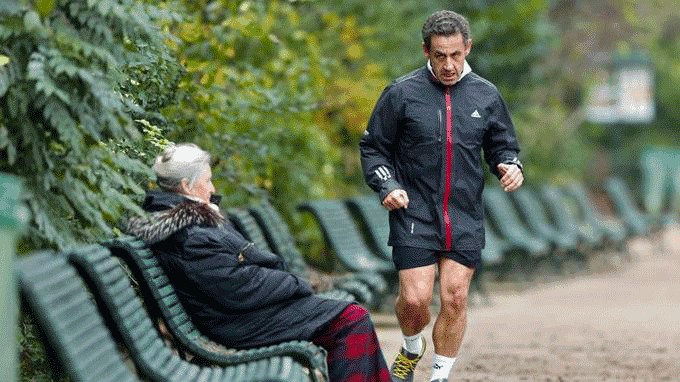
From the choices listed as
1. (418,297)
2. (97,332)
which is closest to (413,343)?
(418,297)

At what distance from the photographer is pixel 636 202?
3672 centimetres

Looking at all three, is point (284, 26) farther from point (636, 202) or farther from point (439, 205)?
point (636, 202)

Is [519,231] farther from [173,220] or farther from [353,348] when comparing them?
[173,220]

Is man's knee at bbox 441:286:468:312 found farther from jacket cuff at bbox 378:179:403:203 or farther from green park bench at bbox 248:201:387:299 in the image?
green park bench at bbox 248:201:387:299

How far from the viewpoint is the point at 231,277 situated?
720 cm

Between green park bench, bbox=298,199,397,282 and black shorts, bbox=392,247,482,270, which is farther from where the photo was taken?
green park bench, bbox=298,199,397,282

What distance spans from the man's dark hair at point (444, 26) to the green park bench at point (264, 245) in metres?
1.40

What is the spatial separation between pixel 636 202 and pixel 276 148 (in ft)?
83.6

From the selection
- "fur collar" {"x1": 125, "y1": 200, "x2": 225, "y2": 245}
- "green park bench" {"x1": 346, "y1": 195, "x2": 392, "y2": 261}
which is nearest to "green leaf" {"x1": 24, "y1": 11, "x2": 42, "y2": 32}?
"fur collar" {"x1": 125, "y1": 200, "x2": 225, "y2": 245}

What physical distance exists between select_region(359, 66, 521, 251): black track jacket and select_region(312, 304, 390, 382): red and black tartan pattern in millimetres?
821

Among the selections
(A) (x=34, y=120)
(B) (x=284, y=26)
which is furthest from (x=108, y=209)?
(B) (x=284, y=26)

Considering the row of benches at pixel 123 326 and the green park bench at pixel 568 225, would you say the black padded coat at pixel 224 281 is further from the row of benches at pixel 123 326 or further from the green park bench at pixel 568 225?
the green park bench at pixel 568 225

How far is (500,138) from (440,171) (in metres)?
0.36

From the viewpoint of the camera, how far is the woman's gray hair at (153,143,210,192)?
731 centimetres
